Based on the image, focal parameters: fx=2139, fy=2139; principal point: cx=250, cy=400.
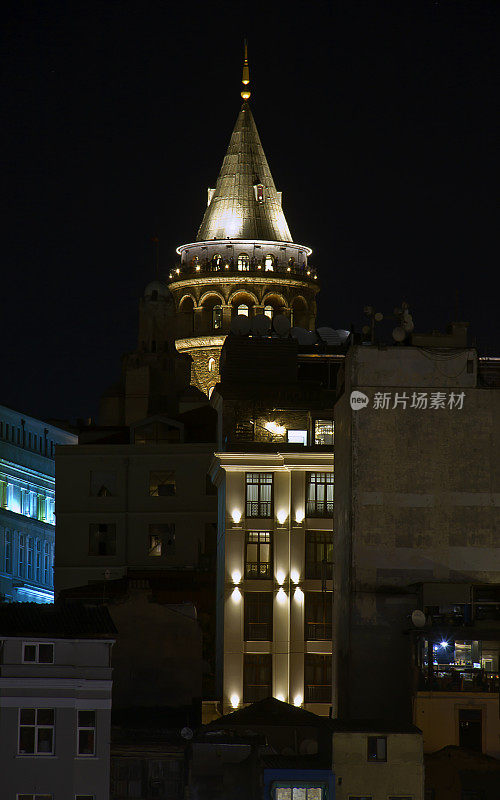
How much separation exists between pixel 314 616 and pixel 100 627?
2916cm

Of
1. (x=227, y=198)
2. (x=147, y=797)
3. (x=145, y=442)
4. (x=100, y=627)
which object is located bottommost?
(x=147, y=797)

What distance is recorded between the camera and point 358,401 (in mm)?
101688

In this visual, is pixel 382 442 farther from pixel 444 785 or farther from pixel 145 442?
pixel 145 442

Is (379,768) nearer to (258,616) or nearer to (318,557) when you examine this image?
(258,616)

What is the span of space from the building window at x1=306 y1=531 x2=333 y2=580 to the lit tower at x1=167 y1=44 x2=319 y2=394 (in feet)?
206

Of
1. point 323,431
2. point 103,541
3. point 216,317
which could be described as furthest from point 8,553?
point 323,431

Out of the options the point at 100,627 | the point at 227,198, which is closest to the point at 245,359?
the point at 100,627

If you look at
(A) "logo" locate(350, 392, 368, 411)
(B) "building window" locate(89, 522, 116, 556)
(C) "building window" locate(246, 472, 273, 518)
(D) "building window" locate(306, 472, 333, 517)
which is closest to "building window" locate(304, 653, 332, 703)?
(D) "building window" locate(306, 472, 333, 517)

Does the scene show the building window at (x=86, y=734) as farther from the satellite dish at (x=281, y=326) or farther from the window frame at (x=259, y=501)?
the satellite dish at (x=281, y=326)

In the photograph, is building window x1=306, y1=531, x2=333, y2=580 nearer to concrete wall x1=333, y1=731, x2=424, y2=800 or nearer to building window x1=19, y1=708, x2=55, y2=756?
concrete wall x1=333, y1=731, x2=424, y2=800

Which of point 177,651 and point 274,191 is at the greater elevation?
point 274,191

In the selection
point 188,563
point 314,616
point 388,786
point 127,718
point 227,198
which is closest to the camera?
point 388,786

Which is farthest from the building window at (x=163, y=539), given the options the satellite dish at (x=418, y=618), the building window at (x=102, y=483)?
the satellite dish at (x=418, y=618)

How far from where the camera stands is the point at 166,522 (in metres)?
137
